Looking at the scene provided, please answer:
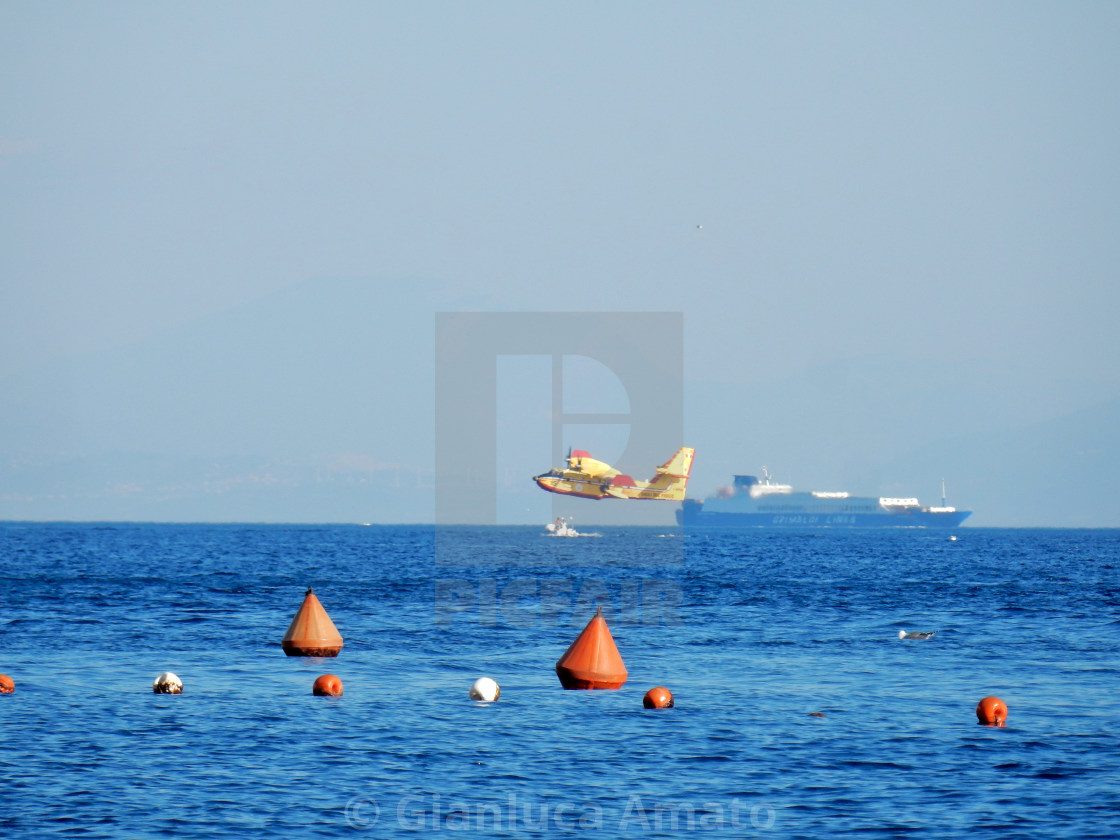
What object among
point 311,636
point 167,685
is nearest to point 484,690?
point 167,685

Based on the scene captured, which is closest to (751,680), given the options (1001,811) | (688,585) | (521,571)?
(1001,811)

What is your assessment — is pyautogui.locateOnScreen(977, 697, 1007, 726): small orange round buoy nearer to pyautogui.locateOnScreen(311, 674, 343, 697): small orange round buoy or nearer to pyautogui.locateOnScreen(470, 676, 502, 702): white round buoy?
pyautogui.locateOnScreen(470, 676, 502, 702): white round buoy

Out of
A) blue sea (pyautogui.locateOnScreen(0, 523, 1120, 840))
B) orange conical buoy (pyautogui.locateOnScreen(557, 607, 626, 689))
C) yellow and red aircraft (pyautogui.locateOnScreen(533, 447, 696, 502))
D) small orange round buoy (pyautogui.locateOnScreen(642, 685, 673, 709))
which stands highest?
yellow and red aircraft (pyautogui.locateOnScreen(533, 447, 696, 502))

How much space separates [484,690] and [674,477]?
512 ft

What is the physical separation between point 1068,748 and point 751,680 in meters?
10.3

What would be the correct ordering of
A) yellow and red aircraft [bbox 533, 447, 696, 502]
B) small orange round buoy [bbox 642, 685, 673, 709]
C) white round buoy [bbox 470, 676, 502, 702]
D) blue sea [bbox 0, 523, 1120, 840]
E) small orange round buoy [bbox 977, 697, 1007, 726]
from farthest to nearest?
yellow and red aircraft [bbox 533, 447, 696, 502] < white round buoy [bbox 470, 676, 502, 702] < small orange round buoy [bbox 642, 685, 673, 709] < small orange round buoy [bbox 977, 697, 1007, 726] < blue sea [bbox 0, 523, 1120, 840]

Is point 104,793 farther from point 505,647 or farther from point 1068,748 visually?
point 505,647

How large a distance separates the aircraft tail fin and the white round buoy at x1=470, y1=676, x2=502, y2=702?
502ft

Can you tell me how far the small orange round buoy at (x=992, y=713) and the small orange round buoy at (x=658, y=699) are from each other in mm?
6802

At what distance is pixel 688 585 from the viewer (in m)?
75.9

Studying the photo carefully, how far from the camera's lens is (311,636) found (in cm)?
3647

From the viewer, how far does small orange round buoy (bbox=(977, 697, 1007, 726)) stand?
26750 mm

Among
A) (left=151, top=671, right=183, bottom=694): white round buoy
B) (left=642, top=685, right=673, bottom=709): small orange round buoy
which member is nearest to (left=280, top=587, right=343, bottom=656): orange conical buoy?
(left=151, top=671, right=183, bottom=694): white round buoy

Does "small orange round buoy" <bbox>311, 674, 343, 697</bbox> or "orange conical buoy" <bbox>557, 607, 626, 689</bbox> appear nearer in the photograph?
"small orange round buoy" <bbox>311, 674, 343, 697</bbox>
